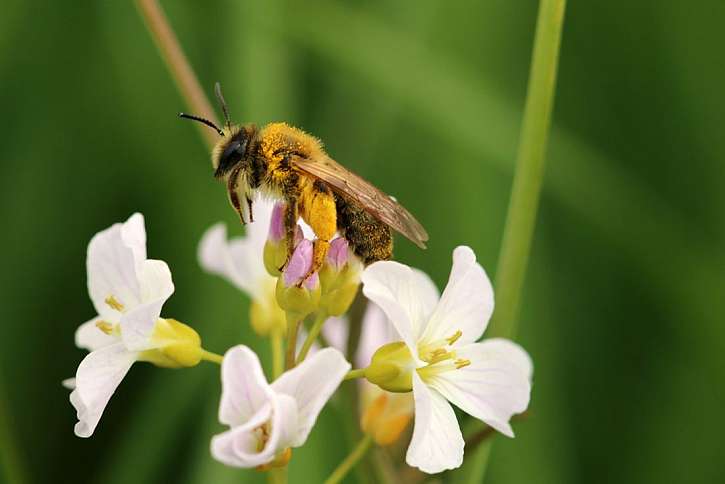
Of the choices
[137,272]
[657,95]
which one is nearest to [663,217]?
[657,95]

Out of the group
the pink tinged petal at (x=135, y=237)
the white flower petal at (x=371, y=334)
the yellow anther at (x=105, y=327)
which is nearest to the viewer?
the pink tinged petal at (x=135, y=237)

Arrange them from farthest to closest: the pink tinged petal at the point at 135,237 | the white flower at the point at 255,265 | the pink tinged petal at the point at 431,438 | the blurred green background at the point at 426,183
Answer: the blurred green background at the point at 426,183, the white flower at the point at 255,265, the pink tinged petal at the point at 135,237, the pink tinged petal at the point at 431,438

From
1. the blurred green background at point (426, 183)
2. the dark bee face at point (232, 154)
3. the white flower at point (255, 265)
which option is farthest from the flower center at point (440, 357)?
the blurred green background at point (426, 183)

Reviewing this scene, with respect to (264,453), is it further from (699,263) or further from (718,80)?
(718,80)

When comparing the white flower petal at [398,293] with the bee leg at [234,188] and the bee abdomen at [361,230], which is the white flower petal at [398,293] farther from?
the bee leg at [234,188]

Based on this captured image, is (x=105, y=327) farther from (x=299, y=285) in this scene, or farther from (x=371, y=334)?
(x=371, y=334)

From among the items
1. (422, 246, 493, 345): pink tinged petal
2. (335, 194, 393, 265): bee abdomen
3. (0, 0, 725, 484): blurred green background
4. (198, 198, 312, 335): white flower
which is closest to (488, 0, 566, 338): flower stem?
(422, 246, 493, 345): pink tinged petal

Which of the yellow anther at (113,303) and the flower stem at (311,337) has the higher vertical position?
the flower stem at (311,337)

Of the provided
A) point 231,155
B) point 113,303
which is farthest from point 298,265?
point 113,303
